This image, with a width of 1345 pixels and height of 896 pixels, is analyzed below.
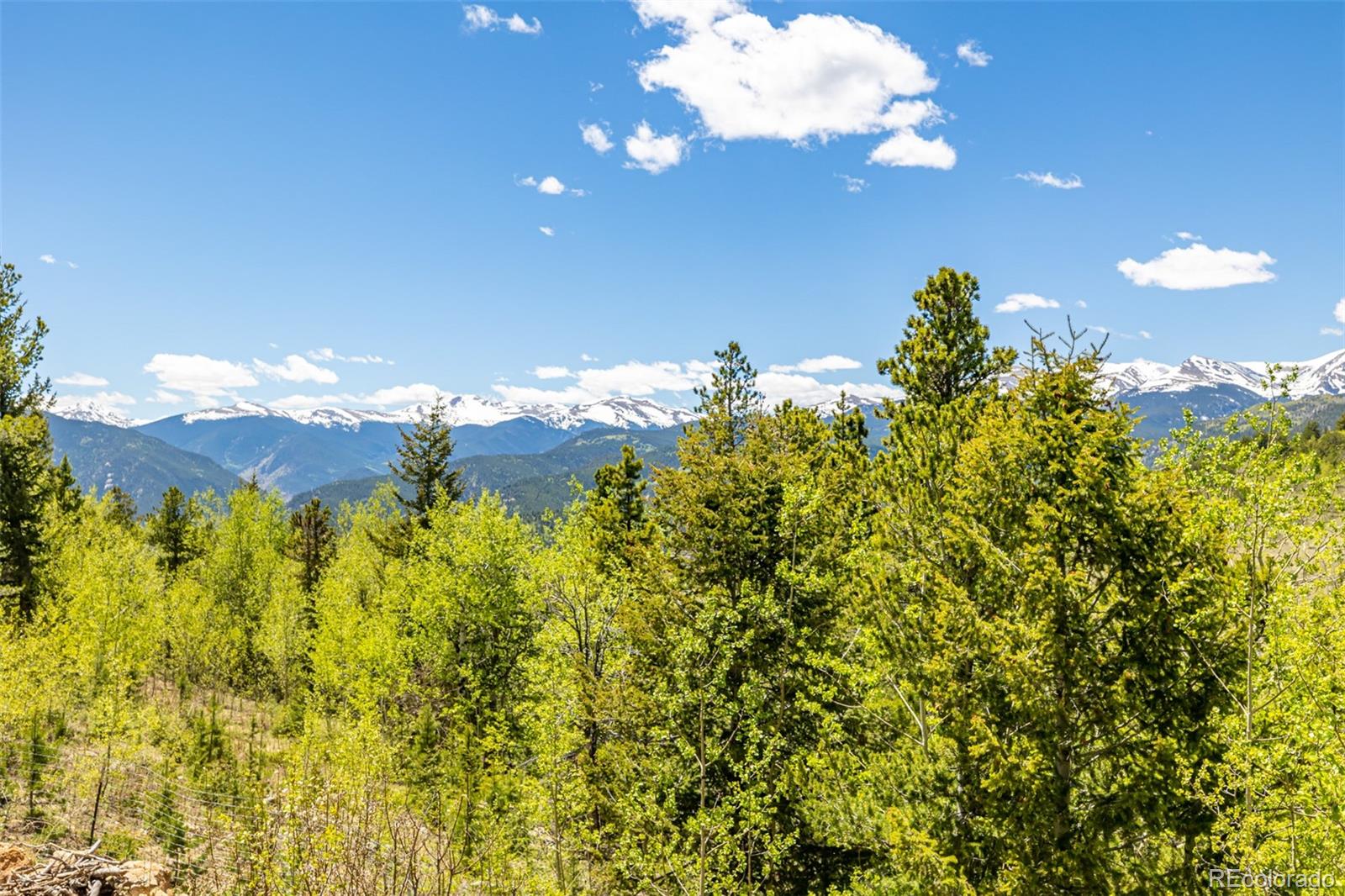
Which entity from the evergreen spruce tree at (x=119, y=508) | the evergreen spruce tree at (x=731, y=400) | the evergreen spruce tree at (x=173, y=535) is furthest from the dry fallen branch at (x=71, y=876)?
the evergreen spruce tree at (x=119, y=508)

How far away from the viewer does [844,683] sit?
51.8 ft

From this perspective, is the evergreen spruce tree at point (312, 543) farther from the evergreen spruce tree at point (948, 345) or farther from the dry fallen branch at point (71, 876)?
the evergreen spruce tree at point (948, 345)

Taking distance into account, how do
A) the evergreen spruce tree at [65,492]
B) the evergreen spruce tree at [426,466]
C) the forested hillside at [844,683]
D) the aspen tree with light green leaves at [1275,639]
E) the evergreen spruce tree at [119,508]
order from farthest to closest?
the evergreen spruce tree at [119,508], the evergreen spruce tree at [426,466], the evergreen spruce tree at [65,492], the forested hillside at [844,683], the aspen tree with light green leaves at [1275,639]

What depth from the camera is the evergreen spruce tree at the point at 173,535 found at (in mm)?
50719

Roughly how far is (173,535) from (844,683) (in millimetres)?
56738

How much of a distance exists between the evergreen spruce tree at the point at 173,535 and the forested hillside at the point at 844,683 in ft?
85.4

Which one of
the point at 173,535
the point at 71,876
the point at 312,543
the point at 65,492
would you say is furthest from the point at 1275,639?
the point at 173,535

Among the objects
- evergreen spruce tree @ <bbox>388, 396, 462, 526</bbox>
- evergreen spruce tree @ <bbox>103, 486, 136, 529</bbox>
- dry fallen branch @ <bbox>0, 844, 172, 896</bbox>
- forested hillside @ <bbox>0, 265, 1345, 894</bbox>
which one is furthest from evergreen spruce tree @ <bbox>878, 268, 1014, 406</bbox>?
evergreen spruce tree @ <bbox>103, 486, 136, 529</bbox>

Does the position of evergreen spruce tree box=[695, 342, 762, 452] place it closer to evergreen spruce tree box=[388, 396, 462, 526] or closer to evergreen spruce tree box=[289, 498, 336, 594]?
evergreen spruce tree box=[388, 396, 462, 526]

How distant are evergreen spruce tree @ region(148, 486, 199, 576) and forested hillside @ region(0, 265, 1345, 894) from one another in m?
26.0

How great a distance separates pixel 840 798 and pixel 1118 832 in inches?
197

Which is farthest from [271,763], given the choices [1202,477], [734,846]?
[1202,477]

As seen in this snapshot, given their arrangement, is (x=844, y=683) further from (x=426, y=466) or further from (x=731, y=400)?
(x=426, y=466)

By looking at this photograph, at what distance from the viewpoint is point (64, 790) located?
66.6 ft
